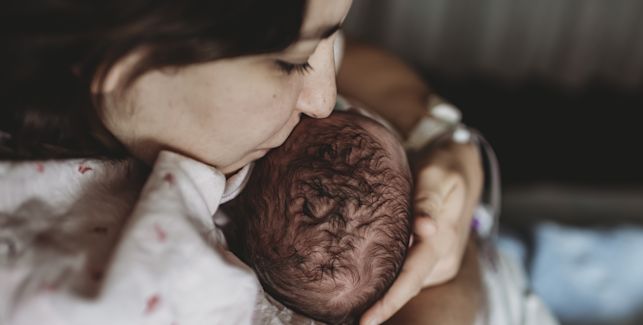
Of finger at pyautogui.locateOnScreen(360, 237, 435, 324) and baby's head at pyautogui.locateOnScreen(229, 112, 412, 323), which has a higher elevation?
baby's head at pyautogui.locateOnScreen(229, 112, 412, 323)

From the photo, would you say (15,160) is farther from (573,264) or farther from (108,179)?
(573,264)

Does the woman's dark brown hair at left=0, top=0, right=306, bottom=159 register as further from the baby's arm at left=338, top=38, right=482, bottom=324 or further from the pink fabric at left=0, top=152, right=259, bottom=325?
the baby's arm at left=338, top=38, right=482, bottom=324

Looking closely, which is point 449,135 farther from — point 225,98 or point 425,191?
point 225,98

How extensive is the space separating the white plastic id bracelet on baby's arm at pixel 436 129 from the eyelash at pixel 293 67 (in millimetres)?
454

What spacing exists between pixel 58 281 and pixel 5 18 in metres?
0.23

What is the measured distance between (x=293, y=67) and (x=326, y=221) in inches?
8.4

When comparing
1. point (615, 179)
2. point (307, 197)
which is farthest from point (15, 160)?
point (615, 179)

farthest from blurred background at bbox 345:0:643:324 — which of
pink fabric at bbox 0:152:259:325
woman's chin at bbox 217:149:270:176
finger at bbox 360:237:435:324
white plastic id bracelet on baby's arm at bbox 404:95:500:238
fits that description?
pink fabric at bbox 0:152:259:325

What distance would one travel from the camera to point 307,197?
31.7 inches

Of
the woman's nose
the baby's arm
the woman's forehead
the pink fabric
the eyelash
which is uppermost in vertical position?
the woman's forehead

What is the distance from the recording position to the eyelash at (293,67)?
2.14 feet

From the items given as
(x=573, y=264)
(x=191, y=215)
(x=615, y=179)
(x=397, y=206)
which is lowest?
(x=615, y=179)

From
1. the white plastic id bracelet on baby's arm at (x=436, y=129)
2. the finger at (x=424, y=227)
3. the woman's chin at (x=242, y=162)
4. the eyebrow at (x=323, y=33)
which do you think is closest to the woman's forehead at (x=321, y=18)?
the eyebrow at (x=323, y=33)

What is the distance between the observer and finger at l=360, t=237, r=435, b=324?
843 millimetres
